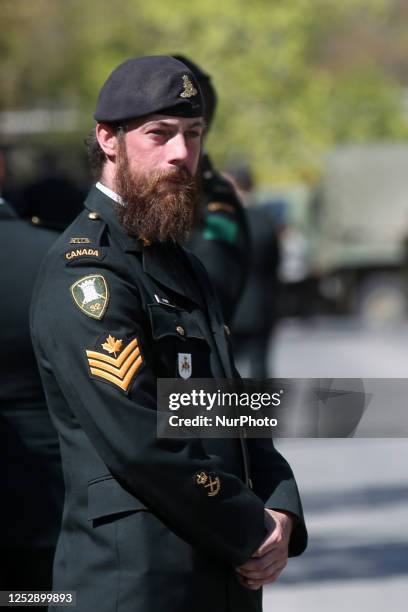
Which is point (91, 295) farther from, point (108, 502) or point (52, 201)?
point (52, 201)

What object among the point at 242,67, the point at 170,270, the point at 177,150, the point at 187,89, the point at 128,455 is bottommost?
the point at 242,67

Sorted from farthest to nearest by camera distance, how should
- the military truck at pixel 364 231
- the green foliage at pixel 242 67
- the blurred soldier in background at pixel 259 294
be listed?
the green foliage at pixel 242 67 → the military truck at pixel 364 231 → the blurred soldier in background at pixel 259 294

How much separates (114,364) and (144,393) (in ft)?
0.29

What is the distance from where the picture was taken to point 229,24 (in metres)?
35.1

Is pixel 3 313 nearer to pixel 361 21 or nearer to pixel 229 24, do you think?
pixel 229 24

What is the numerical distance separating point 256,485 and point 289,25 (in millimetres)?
32438

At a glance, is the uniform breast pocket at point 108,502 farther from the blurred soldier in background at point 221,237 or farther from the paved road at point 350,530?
the blurred soldier in background at point 221,237

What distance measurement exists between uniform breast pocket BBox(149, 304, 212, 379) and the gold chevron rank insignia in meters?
0.11

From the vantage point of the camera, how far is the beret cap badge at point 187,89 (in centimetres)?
307

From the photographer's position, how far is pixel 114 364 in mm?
2871

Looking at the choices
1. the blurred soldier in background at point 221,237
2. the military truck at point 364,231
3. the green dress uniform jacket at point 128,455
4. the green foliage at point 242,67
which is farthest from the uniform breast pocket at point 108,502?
the green foliage at point 242,67

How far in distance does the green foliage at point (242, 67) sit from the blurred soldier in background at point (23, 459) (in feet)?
98.7

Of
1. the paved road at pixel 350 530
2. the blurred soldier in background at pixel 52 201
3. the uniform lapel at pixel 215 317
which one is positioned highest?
the uniform lapel at pixel 215 317

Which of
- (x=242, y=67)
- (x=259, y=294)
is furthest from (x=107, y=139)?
(x=242, y=67)
